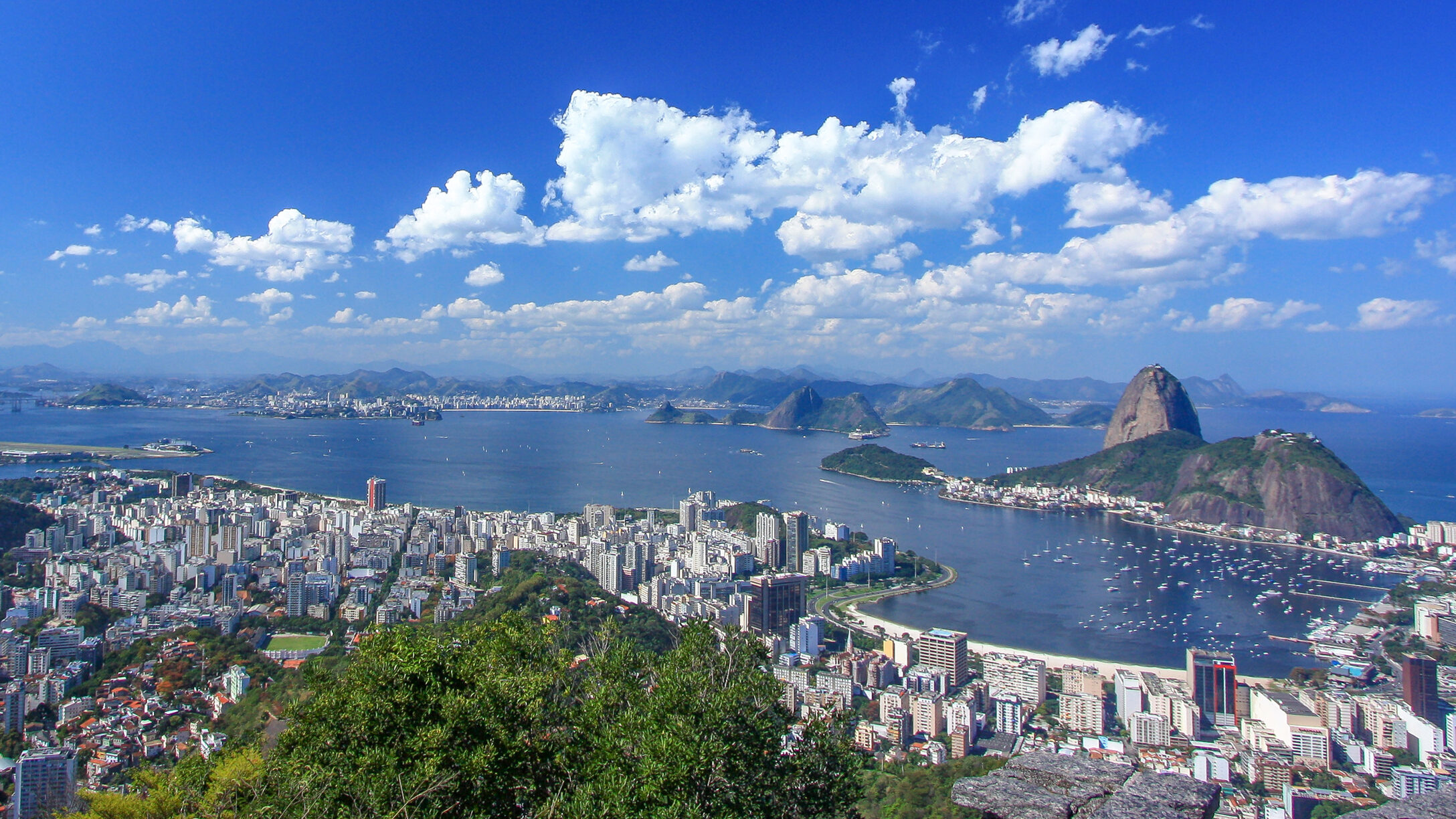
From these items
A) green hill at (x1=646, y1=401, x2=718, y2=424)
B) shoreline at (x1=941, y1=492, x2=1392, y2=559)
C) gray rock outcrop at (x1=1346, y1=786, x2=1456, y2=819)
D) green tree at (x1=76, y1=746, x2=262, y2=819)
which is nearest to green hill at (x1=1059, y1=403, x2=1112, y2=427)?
green hill at (x1=646, y1=401, x2=718, y2=424)

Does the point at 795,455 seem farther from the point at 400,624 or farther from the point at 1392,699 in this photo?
the point at 400,624

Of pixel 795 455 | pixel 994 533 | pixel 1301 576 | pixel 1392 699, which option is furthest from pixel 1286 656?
pixel 795 455

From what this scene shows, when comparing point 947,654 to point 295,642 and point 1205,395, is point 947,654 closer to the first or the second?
point 295,642

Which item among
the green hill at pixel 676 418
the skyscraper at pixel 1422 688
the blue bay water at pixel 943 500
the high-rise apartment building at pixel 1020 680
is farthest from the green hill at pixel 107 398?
the skyscraper at pixel 1422 688

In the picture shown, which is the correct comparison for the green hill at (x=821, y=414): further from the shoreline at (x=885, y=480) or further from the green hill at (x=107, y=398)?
the green hill at (x=107, y=398)

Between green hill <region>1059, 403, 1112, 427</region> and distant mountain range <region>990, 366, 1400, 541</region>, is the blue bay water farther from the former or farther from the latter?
green hill <region>1059, 403, 1112, 427</region>
